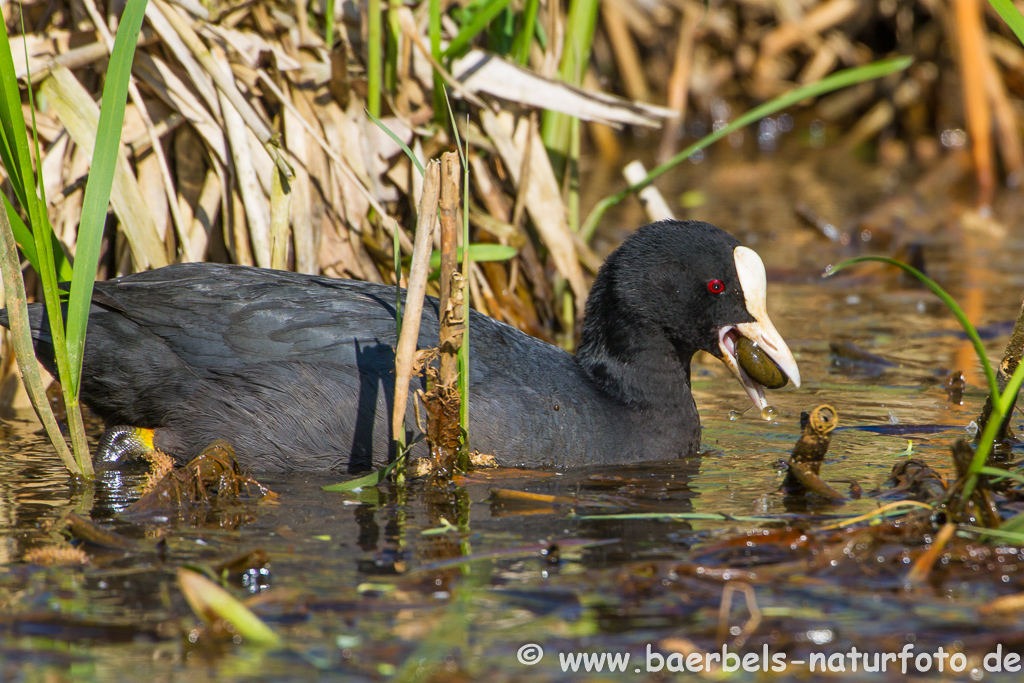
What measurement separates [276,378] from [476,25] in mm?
1402

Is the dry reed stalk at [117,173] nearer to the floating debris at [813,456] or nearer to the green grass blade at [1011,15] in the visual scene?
the floating debris at [813,456]

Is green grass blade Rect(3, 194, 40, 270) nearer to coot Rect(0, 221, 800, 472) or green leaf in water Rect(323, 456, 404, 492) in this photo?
coot Rect(0, 221, 800, 472)

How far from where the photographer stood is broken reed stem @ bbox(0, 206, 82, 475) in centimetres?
279

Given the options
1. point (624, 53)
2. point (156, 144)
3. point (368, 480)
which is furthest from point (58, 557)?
point (624, 53)

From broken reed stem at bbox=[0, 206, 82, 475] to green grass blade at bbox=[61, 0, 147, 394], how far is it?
0.09 meters

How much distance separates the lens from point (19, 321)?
2826mm

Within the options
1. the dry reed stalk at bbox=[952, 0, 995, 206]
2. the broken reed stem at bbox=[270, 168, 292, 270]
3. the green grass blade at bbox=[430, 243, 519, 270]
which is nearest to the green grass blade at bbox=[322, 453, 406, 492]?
the broken reed stem at bbox=[270, 168, 292, 270]

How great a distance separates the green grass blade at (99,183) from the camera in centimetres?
280

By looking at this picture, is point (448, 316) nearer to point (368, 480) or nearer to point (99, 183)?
point (368, 480)

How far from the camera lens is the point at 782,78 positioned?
10.1 meters

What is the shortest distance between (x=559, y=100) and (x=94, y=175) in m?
2.03

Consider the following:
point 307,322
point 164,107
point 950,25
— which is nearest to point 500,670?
point 307,322

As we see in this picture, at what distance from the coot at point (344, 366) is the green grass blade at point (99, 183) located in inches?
15.2

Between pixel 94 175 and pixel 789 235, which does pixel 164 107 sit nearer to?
pixel 94 175
